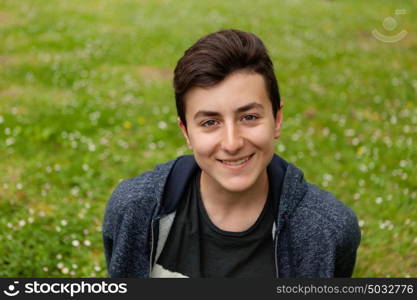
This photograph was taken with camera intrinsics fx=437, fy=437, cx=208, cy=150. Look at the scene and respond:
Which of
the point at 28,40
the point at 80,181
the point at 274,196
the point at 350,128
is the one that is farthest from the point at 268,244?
the point at 28,40

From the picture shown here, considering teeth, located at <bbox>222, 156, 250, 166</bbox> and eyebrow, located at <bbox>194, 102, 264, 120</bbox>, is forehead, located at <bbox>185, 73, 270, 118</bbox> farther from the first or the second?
teeth, located at <bbox>222, 156, 250, 166</bbox>

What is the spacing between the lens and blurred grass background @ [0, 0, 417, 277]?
211 inches

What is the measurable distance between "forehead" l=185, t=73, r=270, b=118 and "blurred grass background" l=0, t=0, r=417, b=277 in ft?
9.46

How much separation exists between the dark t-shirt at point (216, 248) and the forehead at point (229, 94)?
0.82 m

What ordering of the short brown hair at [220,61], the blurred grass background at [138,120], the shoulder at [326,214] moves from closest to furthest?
1. the short brown hair at [220,61]
2. the shoulder at [326,214]
3. the blurred grass background at [138,120]

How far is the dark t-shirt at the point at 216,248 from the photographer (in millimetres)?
3145

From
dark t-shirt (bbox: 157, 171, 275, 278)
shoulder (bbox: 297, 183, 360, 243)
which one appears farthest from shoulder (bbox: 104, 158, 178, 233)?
shoulder (bbox: 297, 183, 360, 243)

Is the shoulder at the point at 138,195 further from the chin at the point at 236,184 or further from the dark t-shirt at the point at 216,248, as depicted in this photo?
the chin at the point at 236,184

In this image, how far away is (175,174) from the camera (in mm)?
3369

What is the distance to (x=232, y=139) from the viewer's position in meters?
2.86

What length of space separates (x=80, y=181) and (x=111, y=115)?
227 centimetres

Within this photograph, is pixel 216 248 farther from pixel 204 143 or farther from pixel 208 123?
pixel 208 123

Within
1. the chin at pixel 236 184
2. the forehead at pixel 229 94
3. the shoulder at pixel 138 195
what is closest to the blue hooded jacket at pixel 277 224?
the shoulder at pixel 138 195

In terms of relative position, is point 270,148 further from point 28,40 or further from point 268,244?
point 28,40
